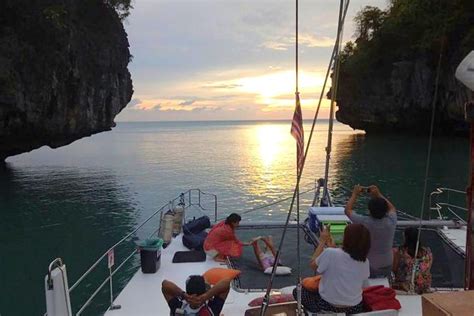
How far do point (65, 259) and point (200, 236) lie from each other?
821 centimetres

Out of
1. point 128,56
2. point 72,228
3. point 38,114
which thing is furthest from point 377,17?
point 72,228

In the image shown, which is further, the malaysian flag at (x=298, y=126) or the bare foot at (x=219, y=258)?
the bare foot at (x=219, y=258)

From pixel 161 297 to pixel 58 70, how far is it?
99.0 ft

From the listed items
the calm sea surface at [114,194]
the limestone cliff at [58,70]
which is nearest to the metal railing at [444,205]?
the calm sea surface at [114,194]

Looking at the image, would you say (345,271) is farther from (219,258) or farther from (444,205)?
(444,205)

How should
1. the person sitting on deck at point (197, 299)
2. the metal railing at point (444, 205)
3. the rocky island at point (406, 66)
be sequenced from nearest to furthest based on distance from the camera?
1. the person sitting on deck at point (197, 299)
2. the metal railing at point (444, 205)
3. the rocky island at point (406, 66)

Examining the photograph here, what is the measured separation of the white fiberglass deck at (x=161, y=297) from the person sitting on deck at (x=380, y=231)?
54cm

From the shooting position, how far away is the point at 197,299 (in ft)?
14.3

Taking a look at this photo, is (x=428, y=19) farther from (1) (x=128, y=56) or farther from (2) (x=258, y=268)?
(2) (x=258, y=268)

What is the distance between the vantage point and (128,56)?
44.0 meters

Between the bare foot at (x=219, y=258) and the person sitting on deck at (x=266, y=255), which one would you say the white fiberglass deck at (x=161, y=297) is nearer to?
the bare foot at (x=219, y=258)

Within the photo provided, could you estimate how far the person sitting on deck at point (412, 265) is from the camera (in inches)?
237

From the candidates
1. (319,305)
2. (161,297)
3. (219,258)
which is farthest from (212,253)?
(319,305)

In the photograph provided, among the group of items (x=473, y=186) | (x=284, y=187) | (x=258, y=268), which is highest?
(x=473, y=186)
